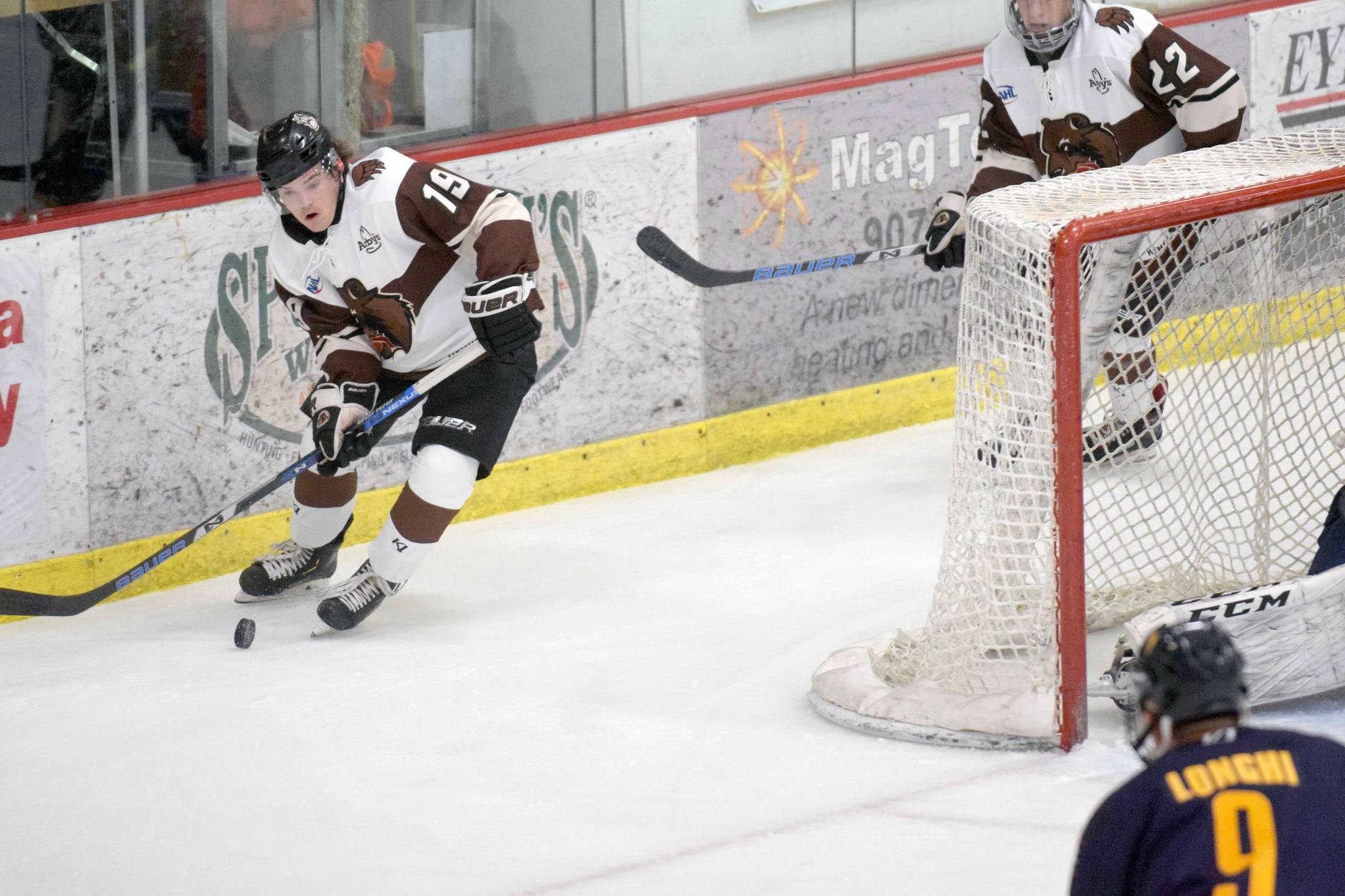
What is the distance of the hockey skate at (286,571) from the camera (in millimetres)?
4098

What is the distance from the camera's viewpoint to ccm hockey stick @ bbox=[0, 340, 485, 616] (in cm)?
380

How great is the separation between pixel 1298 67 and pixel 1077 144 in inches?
79.4

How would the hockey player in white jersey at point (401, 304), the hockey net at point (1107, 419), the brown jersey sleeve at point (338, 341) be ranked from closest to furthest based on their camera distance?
the hockey net at point (1107, 419) → the hockey player in white jersey at point (401, 304) → the brown jersey sleeve at point (338, 341)

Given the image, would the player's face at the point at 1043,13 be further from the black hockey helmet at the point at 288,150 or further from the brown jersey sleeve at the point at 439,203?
the black hockey helmet at the point at 288,150

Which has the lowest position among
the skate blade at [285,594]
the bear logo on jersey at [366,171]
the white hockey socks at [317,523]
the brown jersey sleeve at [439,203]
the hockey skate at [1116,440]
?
the skate blade at [285,594]

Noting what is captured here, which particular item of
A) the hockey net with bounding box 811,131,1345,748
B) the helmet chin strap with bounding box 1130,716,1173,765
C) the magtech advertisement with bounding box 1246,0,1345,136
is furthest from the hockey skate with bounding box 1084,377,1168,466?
the magtech advertisement with bounding box 1246,0,1345,136

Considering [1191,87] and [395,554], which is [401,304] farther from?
[1191,87]

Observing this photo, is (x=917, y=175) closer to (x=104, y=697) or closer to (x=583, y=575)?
(x=583, y=575)

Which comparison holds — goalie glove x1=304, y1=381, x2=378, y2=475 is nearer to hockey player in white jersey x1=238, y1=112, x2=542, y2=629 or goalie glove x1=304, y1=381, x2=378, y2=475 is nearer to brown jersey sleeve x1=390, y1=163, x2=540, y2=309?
hockey player in white jersey x1=238, y1=112, x2=542, y2=629

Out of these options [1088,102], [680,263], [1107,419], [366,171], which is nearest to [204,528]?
[366,171]

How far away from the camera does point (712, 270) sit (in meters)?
4.55

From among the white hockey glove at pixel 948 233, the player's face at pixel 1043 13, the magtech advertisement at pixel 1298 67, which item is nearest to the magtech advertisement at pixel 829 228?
the white hockey glove at pixel 948 233

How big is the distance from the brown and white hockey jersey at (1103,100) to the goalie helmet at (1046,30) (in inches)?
2.0

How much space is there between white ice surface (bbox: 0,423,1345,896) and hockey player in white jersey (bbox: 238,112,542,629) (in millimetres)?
271
